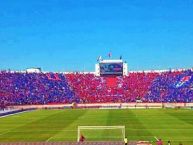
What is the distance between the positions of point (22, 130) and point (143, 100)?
75475 mm

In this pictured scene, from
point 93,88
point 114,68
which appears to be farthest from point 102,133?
point 114,68

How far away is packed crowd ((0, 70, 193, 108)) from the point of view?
12568cm

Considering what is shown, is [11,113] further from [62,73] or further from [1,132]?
[62,73]

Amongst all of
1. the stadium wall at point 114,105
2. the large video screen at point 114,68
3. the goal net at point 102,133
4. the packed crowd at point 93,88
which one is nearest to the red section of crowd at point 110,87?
the packed crowd at point 93,88

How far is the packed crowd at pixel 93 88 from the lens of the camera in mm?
125675

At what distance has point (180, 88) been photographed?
130375 millimetres

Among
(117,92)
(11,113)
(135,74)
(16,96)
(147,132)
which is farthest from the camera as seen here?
(135,74)

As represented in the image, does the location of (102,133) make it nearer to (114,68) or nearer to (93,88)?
(93,88)

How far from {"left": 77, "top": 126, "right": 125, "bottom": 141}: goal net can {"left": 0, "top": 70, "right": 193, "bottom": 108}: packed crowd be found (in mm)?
65612

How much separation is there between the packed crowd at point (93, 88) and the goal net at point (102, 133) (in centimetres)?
6561

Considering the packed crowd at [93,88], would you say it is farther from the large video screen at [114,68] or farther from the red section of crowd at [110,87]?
the large video screen at [114,68]

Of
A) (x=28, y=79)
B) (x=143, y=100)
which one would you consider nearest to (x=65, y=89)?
(x=28, y=79)

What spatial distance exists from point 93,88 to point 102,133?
293 feet

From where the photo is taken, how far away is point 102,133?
50.4 metres
